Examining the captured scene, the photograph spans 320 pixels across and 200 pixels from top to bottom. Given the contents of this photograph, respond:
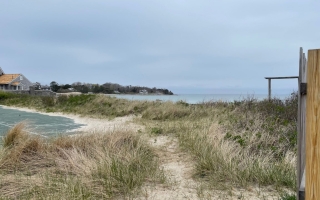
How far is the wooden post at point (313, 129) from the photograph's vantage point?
1395 mm

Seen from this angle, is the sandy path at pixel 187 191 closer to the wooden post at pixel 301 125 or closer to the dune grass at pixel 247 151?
the dune grass at pixel 247 151

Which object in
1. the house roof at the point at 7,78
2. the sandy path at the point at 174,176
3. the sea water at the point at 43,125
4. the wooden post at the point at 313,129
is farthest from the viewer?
the house roof at the point at 7,78

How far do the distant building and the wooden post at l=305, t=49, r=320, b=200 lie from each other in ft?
181

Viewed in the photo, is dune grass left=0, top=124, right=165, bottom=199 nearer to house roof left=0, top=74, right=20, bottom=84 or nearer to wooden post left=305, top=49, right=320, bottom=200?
wooden post left=305, top=49, right=320, bottom=200

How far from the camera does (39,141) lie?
5840 millimetres

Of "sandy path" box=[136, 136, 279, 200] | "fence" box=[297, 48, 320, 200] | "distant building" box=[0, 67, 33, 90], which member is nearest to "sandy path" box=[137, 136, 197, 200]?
"sandy path" box=[136, 136, 279, 200]

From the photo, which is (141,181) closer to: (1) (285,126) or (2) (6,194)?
(2) (6,194)

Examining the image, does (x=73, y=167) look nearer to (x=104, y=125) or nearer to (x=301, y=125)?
(x=301, y=125)

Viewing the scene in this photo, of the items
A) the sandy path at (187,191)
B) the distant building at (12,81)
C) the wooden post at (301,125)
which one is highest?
the distant building at (12,81)

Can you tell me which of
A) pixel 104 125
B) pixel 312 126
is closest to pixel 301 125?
pixel 312 126

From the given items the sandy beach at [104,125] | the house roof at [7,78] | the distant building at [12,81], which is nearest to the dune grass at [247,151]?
the sandy beach at [104,125]

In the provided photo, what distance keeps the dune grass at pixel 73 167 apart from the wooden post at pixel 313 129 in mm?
2658

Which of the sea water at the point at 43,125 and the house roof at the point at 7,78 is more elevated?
the house roof at the point at 7,78

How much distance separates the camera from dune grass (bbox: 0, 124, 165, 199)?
11.9 feet
